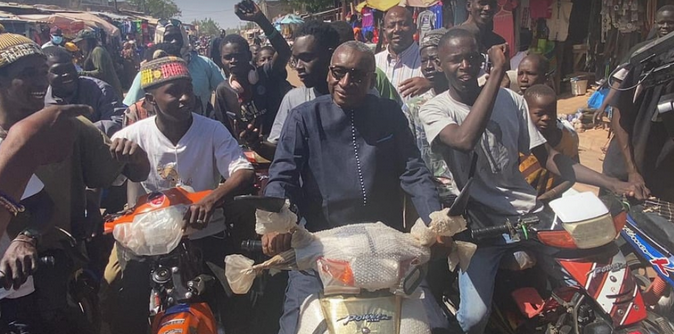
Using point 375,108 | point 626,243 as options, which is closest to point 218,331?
point 375,108

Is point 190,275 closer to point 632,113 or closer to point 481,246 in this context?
point 481,246

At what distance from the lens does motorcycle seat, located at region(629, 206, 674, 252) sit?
2.74 metres

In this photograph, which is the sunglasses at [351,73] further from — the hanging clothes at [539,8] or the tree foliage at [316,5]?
the tree foliage at [316,5]

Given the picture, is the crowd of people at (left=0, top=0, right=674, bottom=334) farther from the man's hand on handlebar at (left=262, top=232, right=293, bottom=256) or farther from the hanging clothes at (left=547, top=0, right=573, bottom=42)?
the hanging clothes at (left=547, top=0, right=573, bottom=42)

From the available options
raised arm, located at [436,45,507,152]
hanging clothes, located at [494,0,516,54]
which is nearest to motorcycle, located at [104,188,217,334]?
raised arm, located at [436,45,507,152]

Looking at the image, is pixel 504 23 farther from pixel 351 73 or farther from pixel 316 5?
pixel 316 5

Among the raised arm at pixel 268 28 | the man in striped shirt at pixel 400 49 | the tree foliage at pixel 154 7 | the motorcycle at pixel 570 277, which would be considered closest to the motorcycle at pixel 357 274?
the motorcycle at pixel 570 277

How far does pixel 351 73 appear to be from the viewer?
2.62 meters

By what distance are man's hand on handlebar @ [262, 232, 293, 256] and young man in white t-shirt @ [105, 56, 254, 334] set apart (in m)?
0.85

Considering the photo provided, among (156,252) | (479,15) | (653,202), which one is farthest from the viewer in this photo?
(479,15)

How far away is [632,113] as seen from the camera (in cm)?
365

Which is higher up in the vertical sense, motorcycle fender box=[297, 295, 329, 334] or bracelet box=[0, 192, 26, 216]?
bracelet box=[0, 192, 26, 216]

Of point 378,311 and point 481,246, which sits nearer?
point 378,311

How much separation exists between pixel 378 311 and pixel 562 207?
1.03m
